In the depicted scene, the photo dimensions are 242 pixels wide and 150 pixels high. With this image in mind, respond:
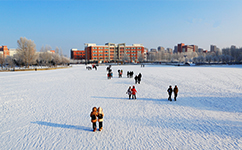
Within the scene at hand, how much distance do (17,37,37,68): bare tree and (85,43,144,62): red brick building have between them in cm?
6873

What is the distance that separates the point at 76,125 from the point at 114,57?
391ft

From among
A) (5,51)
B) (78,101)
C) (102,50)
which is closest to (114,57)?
(102,50)

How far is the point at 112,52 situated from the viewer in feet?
411

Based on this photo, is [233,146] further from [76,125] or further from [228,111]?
[76,125]

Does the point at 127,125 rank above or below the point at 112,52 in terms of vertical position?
below

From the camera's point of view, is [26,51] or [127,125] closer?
[127,125]

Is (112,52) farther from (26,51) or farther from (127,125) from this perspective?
(127,125)

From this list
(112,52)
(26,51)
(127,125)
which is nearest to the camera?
(127,125)

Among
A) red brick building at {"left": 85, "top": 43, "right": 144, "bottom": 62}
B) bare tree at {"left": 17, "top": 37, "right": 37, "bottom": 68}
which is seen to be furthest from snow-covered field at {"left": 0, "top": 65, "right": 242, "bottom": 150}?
red brick building at {"left": 85, "top": 43, "right": 144, "bottom": 62}

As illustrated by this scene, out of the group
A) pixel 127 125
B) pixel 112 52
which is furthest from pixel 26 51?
pixel 112 52

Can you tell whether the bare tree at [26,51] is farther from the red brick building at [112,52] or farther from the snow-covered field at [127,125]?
the red brick building at [112,52]

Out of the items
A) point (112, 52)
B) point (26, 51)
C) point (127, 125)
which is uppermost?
point (112, 52)

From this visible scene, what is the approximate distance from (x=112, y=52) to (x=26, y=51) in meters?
79.1

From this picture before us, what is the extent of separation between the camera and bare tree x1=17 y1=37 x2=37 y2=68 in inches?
2002
